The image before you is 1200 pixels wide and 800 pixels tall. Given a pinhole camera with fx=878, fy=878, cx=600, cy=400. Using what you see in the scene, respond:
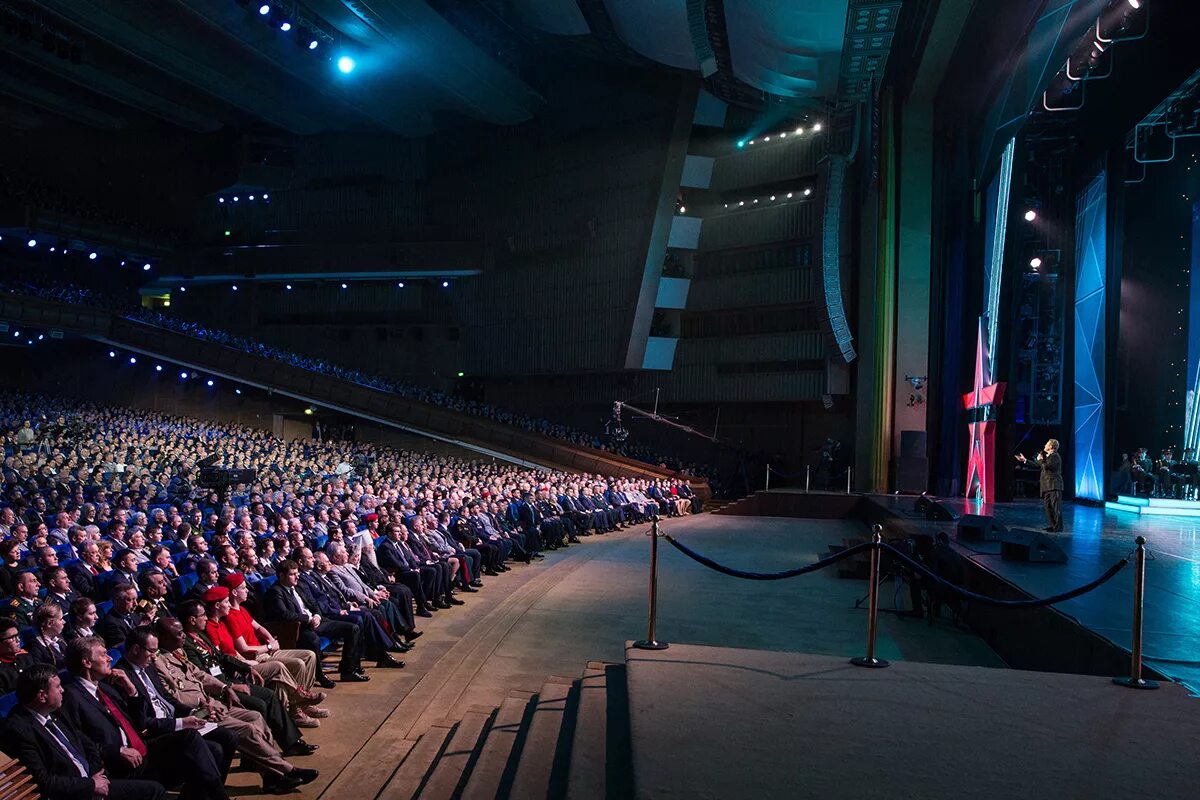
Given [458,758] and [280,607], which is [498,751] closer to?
[458,758]

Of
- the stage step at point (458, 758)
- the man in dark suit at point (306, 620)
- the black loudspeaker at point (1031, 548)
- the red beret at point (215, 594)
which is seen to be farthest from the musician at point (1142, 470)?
the red beret at point (215, 594)

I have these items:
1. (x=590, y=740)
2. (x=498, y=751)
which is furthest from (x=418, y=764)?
(x=590, y=740)

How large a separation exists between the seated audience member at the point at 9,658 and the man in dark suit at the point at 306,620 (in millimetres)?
2225

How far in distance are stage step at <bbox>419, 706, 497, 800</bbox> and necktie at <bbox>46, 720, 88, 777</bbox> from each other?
1550mm

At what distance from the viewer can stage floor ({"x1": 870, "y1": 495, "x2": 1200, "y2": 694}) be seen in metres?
5.65

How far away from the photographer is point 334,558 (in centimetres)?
777

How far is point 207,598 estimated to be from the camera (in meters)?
5.61

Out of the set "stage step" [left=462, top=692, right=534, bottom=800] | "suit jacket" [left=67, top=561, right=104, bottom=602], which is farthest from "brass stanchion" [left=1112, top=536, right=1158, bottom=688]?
"suit jacket" [left=67, top=561, right=104, bottom=602]

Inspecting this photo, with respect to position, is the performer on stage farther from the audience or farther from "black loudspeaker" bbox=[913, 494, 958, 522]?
the audience

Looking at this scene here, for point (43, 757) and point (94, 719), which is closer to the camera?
point (43, 757)

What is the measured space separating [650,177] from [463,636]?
22098 millimetres

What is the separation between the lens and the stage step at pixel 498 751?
14.3 ft

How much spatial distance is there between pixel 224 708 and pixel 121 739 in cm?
75

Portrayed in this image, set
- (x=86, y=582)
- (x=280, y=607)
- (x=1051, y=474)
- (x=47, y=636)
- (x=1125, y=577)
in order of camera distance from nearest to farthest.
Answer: (x=47, y=636) < (x=86, y=582) < (x=280, y=607) < (x=1125, y=577) < (x=1051, y=474)
